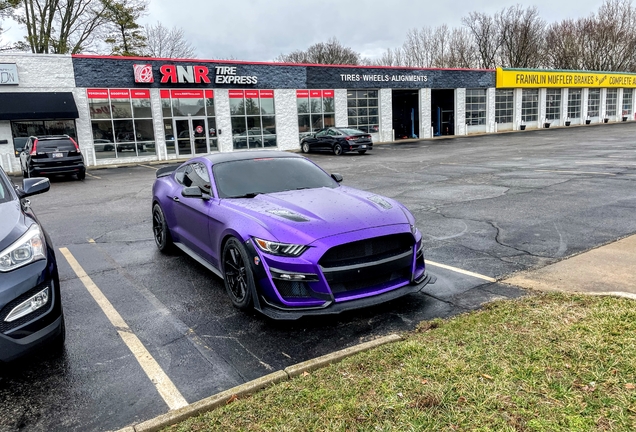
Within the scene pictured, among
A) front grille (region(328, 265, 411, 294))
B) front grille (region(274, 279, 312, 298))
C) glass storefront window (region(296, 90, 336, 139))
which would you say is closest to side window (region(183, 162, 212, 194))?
front grille (region(274, 279, 312, 298))

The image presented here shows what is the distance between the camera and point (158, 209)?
7422 mm

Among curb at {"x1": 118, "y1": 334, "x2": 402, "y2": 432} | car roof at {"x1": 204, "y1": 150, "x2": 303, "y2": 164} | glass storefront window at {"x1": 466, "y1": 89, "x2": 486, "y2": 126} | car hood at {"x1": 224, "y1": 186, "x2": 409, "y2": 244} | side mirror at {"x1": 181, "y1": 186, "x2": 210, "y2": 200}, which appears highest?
glass storefront window at {"x1": 466, "y1": 89, "x2": 486, "y2": 126}

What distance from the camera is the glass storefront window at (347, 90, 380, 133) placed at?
1462 inches

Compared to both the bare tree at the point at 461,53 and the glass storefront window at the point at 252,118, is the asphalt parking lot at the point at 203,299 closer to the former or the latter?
the glass storefront window at the point at 252,118

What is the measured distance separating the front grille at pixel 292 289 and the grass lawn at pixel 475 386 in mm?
846

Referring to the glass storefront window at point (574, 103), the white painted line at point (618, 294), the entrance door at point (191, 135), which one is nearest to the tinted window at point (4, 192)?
the white painted line at point (618, 294)

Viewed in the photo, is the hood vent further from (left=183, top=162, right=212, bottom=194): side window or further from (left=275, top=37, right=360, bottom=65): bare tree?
(left=275, top=37, right=360, bottom=65): bare tree

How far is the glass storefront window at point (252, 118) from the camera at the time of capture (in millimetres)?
31625

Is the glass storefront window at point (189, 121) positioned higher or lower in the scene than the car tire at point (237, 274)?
higher

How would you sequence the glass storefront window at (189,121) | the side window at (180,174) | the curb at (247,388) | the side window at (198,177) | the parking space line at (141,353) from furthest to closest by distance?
the glass storefront window at (189,121) < the side window at (180,174) < the side window at (198,177) < the parking space line at (141,353) < the curb at (247,388)

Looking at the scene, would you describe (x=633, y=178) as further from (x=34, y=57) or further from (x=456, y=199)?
(x=34, y=57)

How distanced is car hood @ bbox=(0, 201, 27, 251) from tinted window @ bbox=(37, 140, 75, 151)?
1602cm

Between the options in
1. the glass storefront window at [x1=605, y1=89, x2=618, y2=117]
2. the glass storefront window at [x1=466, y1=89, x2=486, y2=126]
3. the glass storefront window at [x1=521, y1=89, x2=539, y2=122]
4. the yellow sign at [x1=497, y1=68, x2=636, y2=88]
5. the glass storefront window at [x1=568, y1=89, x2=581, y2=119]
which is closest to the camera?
the glass storefront window at [x1=466, y1=89, x2=486, y2=126]

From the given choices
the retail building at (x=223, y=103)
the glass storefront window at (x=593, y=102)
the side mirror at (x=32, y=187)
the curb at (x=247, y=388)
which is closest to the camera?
the curb at (x=247, y=388)
